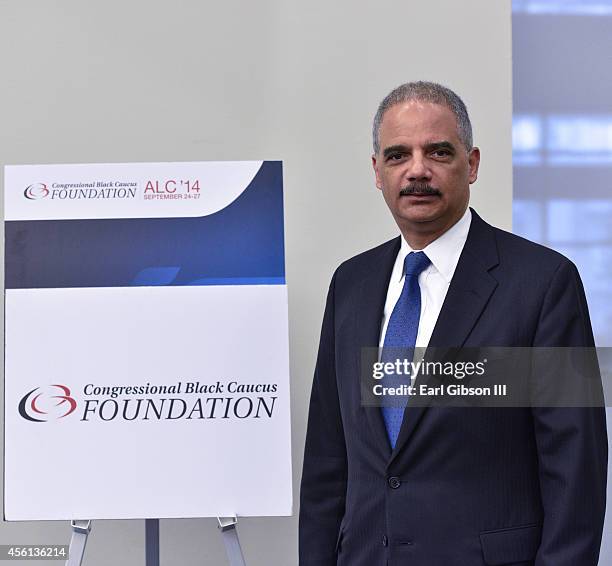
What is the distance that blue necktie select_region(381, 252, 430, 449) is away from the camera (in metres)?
1.74

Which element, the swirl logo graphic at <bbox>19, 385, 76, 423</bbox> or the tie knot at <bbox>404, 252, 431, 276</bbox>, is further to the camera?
the swirl logo graphic at <bbox>19, 385, 76, 423</bbox>

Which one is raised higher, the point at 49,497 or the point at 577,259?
the point at 577,259

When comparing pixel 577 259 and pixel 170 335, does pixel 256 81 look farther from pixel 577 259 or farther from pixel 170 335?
pixel 577 259

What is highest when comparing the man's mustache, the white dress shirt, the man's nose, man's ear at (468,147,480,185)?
man's ear at (468,147,480,185)

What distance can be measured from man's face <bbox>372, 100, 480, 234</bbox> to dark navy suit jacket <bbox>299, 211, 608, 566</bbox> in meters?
0.09

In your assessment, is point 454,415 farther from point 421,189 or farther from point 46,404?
point 46,404

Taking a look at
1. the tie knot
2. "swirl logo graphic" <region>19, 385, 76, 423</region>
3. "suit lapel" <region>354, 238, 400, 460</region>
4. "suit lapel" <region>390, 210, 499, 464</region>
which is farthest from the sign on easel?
"suit lapel" <region>390, 210, 499, 464</region>

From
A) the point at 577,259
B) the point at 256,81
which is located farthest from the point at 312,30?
the point at 577,259

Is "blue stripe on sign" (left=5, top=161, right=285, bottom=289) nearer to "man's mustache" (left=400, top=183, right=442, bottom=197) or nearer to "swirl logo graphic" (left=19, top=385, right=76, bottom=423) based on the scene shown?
"swirl logo graphic" (left=19, top=385, right=76, bottom=423)

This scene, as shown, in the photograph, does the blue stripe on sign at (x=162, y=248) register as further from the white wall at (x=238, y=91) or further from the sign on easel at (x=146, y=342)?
the white wall at (x=238, y=91)

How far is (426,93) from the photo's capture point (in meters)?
1.79

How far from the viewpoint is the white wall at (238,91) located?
284 cm

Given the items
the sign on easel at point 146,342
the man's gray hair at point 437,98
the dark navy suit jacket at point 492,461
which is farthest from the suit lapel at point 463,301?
the sign on easel at point 146,342

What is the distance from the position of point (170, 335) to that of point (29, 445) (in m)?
0.46
